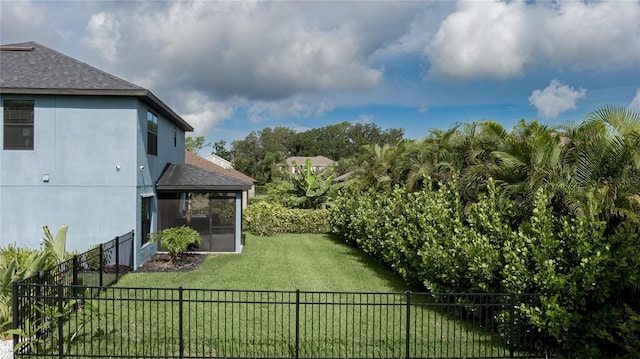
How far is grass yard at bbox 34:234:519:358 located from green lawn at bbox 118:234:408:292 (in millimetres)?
30

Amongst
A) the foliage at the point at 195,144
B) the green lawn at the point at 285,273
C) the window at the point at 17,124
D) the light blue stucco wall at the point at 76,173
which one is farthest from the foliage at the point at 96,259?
the foliage at the point at 195,144

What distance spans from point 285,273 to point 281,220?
9137mm

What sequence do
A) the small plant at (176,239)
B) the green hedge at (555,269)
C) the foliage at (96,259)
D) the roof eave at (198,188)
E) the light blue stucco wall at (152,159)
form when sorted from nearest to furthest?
the green hedge at (555,269), the foliage at (96,259), the light blue stucco wall at (152,159), the small plant at (176,239), the roof eave at (198,188)

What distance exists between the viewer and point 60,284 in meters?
7.01

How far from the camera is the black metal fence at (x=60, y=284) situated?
6777 millimetres

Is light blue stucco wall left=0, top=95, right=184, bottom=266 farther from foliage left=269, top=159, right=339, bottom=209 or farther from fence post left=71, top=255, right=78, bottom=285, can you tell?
foliage left=269, top=159, right=339, bottom=209

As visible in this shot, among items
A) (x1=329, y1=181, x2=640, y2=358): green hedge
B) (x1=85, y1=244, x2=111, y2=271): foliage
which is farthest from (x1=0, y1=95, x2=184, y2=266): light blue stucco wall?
(x1=329, y1=181, x2=640, y2=358): green hedge

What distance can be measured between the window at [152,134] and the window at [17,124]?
10.9ft

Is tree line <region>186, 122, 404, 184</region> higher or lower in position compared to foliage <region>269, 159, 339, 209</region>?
higher

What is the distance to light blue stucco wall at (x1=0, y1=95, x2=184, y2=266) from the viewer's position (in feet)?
42.2

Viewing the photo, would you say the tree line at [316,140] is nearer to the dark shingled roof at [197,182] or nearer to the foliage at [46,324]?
the dark shingled roof at [197,182]

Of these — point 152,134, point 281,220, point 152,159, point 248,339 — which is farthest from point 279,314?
point 281,220

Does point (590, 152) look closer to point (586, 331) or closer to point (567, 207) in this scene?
point (567, 207)

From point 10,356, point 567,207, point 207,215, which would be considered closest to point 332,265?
point 207,215
